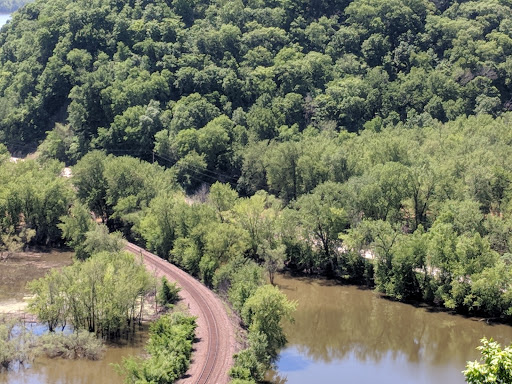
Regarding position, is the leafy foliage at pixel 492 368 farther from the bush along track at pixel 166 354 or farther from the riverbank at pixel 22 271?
the riverbank at pixel 22 271

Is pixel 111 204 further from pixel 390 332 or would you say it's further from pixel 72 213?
pixel 390 332

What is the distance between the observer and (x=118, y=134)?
100 meters

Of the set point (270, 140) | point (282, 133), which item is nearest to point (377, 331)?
point (270, 140)

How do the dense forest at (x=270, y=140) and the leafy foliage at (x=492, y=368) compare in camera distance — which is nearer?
the leafy foliage at (x=492, y=368)

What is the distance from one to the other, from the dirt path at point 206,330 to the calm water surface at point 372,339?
14.9 feet

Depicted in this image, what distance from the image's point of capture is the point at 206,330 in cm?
5197

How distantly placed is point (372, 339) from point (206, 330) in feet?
48.3

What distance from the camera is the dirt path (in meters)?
45.0

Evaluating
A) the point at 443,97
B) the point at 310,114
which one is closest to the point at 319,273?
the point at 310,114

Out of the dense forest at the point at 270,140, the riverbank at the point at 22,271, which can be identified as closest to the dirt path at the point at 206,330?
the dense forest at the point at 270,140

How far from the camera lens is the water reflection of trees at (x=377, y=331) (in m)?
55.1

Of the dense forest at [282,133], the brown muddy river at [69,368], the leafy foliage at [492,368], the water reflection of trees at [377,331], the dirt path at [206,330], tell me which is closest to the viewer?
the leafy foliage at [492,368]

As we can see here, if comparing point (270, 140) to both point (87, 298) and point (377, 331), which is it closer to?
point (377, 331)

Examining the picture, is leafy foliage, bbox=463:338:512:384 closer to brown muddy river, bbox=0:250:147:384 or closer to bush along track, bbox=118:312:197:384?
bush along track, bbox=118:312:197:384
